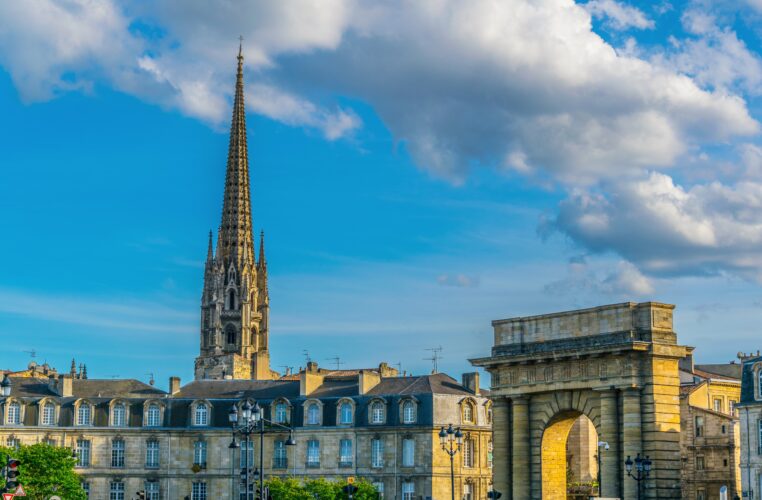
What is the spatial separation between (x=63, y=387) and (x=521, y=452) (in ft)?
126

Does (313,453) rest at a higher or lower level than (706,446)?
lower

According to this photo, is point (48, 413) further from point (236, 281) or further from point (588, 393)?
point (236, 281)

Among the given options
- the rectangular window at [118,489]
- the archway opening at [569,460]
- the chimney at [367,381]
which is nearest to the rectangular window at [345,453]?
the chimney at [367,381]

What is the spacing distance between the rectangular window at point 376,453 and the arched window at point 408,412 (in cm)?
214

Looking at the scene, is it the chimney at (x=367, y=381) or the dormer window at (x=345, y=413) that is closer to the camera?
the dormer window at (x=345, y=413)

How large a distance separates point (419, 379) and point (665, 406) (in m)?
30.0

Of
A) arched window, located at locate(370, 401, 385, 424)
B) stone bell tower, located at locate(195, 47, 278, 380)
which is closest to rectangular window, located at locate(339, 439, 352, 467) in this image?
arched window, located at locate(370, 401, 385, 424)

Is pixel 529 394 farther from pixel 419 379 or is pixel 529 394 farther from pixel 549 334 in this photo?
pixel 419 379

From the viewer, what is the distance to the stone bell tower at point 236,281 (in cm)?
15088

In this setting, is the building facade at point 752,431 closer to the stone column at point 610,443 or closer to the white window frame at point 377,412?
the stone column at point 610,443

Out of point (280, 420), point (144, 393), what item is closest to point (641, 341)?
point (280, 420)

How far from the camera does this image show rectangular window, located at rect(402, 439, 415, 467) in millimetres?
85062

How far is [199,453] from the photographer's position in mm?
89688

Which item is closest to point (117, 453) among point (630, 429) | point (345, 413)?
point (345, 413)
